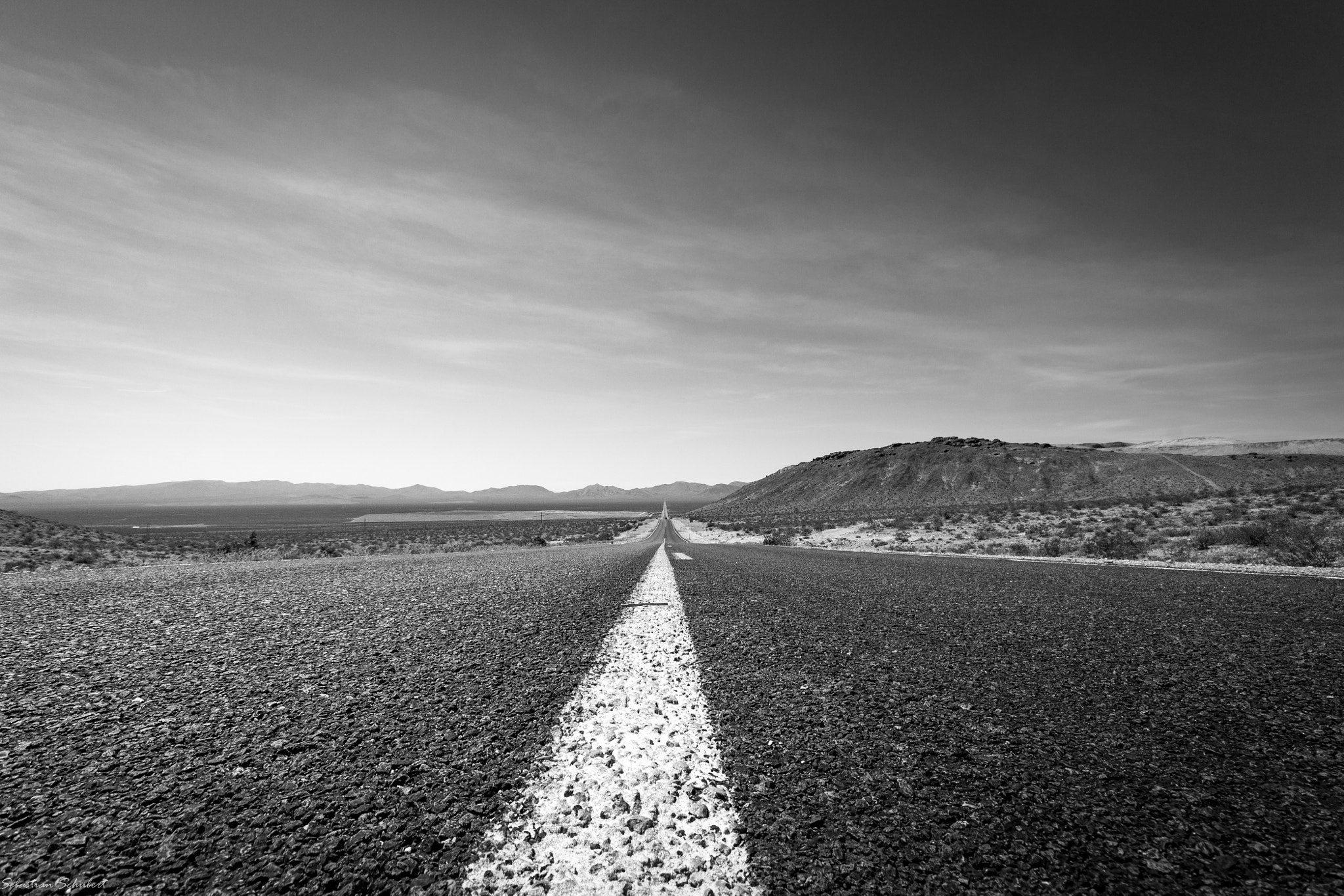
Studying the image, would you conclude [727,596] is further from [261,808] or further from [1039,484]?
[1039,484]

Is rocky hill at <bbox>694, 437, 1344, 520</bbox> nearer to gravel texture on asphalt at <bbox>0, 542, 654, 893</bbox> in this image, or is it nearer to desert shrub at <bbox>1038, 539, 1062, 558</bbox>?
desert shrub at <bbox>1038, 539, 1062, 558</bbox>

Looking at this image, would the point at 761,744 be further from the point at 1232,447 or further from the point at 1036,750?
the point at 1232,447

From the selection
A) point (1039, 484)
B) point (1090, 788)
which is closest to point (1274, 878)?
point (1090, 788)

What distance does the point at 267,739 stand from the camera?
2012mm

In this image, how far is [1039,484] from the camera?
8694 centimetres

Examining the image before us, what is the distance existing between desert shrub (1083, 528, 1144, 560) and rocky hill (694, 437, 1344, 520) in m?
57.9

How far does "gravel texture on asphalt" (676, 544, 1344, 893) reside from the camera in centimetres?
135

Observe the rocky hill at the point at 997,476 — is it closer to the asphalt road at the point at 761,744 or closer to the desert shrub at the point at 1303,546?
the desert shrub at the point at 1303,546

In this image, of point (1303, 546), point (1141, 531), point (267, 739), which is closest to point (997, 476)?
point (1141, 531)

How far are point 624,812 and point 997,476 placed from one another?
108m

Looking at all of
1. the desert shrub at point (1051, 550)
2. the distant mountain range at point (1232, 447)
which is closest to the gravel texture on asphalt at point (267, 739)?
the desert shrub at point (1051, 550)

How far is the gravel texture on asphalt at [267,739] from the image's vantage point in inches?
52.1

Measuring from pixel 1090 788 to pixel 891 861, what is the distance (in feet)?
2.79

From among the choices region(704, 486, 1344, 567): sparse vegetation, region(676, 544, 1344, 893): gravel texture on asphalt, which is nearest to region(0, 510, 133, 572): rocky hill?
region(676, 544, 1344, 893): gravel texture on asphalt
